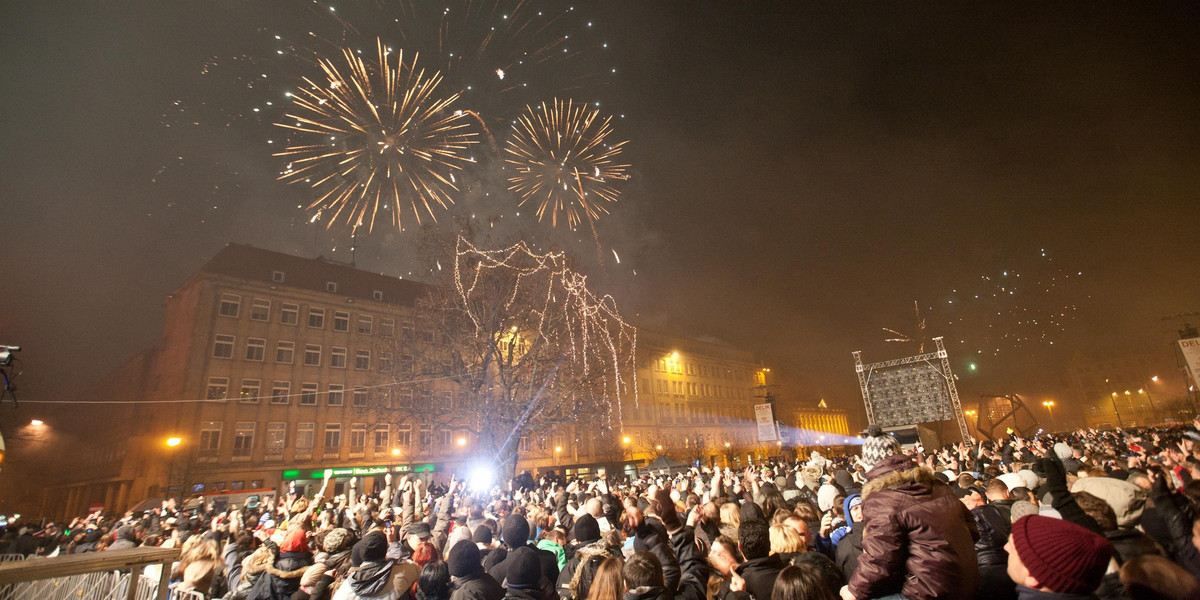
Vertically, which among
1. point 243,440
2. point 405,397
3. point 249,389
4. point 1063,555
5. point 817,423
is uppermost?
point 249,389

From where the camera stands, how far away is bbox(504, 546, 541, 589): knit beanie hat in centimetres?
408

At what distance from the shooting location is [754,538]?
12.4 feet

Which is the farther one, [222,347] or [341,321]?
[341,321]

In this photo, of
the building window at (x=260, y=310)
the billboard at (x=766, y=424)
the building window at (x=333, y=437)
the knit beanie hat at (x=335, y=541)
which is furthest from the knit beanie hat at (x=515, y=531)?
the billboard at (x=766, y=424)

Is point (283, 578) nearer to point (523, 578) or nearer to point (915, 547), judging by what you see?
point (523, 578)

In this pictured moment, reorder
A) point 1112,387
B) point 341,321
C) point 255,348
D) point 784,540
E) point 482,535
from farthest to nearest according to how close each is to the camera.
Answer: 1. point 1112,387
2. point 341,321
3. point 255,348
4. point 482,535
5. point 784,540

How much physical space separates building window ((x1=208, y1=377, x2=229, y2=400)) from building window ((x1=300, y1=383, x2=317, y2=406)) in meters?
4.52

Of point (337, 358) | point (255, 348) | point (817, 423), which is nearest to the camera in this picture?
point (255, 348)

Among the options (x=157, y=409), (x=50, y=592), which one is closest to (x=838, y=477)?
(x=50, y=592)

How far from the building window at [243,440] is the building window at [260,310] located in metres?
7.49

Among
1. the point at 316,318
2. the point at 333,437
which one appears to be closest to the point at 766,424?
the point at 333,437

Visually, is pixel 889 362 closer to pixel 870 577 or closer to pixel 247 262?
pixel 870 577

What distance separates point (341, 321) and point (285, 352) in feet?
15.8

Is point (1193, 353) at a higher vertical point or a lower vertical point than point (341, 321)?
lower
